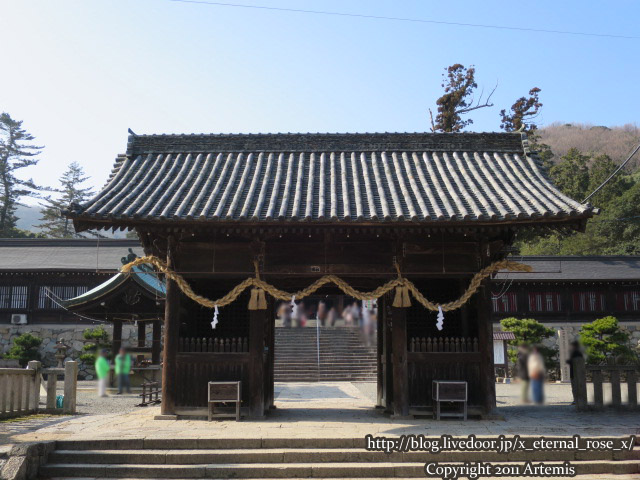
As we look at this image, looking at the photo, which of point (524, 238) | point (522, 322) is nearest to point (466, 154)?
point (522, 322)

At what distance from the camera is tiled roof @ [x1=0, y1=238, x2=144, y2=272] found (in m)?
32.0

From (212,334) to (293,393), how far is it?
7.64 metres

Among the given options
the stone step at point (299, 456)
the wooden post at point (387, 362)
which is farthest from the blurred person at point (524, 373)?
the wooden post at point (387, 362)

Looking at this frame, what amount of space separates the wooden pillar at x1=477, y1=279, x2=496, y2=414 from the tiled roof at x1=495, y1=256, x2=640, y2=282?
19.7 m

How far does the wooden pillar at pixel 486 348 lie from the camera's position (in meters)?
12.8

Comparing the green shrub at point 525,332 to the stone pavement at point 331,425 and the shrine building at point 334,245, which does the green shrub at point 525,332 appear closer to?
the stone pavement at point 331,425

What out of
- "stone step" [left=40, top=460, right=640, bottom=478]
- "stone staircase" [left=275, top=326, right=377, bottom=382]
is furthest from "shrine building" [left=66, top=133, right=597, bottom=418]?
"stone staircase" [left=275, top=326, right=377, bottom=382]

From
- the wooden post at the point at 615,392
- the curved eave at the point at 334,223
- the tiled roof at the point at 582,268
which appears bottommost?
the wooden post at the point at 615,392

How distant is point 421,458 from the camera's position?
9719 mm

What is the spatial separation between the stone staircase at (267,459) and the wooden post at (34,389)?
5416mm

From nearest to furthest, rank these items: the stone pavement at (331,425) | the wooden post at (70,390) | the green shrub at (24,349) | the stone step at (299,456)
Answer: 1. the stone step at (299,456)
2. the stone pavement at (331,425)
3. the wooden post at (70,390)
4. the green shrub at (24,349)

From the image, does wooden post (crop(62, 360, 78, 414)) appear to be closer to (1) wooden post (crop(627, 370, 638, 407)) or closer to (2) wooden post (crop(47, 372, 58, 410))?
(2) wooden post (crop(47, 372, 58, 410))

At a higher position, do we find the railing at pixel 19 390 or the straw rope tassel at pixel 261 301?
the straw rope tassel at pixel 261 301

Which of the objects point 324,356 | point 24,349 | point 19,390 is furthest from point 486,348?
point 24,349
